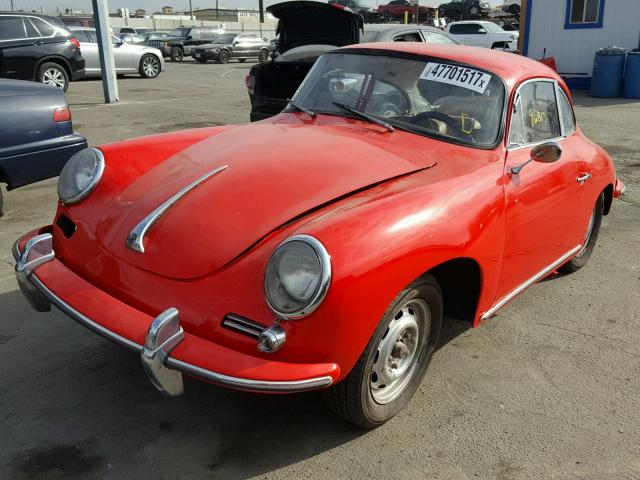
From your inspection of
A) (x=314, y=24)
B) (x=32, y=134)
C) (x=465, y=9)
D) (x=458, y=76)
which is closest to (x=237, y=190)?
(x=458, y=76)

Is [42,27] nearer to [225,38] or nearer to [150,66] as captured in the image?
[150,66]

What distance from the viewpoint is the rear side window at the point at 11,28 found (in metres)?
12.3

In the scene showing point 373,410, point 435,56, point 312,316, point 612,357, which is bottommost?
point 612,357

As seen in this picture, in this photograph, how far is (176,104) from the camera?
12.7 metres

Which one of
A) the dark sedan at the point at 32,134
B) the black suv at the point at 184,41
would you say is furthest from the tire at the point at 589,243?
the black suv at the point at 184,41

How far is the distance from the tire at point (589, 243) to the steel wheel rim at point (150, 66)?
16.5 metres

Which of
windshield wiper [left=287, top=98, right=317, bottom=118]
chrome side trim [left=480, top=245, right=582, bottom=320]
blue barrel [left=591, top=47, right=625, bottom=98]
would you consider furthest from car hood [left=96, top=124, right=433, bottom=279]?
blue barrel [left=591, top=47, right=625, bottom=98]

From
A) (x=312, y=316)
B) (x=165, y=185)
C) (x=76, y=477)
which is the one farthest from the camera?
(x=165, y=185)

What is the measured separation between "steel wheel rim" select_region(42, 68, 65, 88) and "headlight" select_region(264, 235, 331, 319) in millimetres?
12536

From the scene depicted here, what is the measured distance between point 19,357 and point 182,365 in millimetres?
1481

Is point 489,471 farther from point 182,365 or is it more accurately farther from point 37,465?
point 37,465

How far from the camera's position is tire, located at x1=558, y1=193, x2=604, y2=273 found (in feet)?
14.4

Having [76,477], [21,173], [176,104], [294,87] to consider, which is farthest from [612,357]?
[176,104]

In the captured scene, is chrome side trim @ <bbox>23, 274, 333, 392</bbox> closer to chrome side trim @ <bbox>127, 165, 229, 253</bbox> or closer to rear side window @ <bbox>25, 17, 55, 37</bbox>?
chrome side trim @ <bbox>127, 165, 229, 253</bbox>
